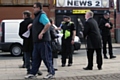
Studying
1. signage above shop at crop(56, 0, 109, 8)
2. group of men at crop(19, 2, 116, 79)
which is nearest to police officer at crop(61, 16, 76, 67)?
group of men at crop(19, 2, 116, 79)

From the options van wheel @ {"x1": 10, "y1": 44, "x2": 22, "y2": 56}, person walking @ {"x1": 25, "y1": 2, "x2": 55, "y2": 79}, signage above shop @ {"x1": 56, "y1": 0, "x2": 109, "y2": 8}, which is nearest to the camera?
person walking @ {"x1": 25, "y1": 2, "x2": 55, "y2": 79}

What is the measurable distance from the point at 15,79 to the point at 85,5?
1816cm

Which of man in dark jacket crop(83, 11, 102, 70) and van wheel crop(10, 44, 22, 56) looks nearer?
man in dark jacket crop(83, 11, 102, 70)

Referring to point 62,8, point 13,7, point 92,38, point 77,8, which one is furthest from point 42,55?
point 77,8

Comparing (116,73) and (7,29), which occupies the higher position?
(7,29)

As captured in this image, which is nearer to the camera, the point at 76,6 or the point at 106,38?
the point at 106,38

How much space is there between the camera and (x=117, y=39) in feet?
86.2

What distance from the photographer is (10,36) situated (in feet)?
53.1

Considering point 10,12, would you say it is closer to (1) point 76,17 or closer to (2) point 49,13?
(2) point 49,13

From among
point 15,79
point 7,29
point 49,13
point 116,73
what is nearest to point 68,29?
point 116,73

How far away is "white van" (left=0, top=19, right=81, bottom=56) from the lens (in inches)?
632

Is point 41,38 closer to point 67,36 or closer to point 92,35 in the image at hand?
point 92,35

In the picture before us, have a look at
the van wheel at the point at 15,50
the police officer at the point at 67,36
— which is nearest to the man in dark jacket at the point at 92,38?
the police officer at the point at 67,36

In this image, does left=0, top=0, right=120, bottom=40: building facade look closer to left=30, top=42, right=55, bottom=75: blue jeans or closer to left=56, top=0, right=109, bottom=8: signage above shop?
left=56, top=0, right=109, bottom=8: signage above shop
